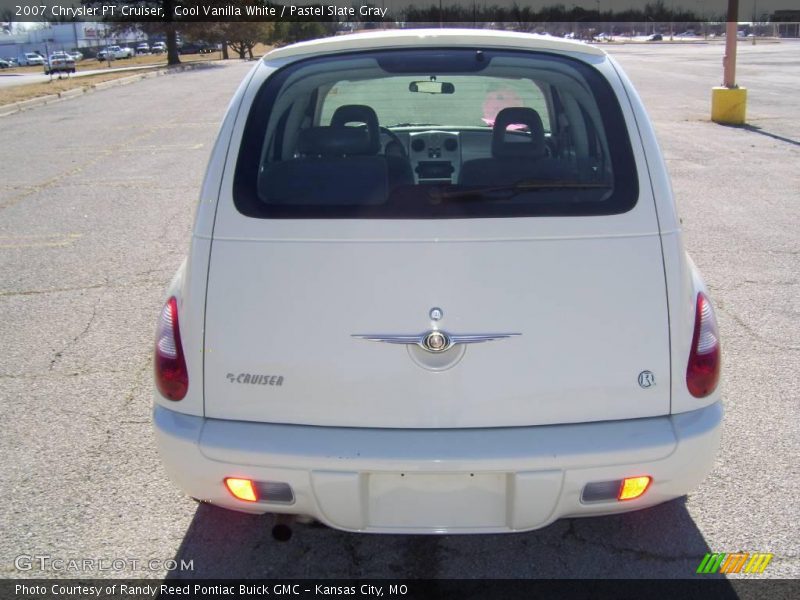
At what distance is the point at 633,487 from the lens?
8.27ft

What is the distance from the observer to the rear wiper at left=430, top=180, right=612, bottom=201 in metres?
2.61

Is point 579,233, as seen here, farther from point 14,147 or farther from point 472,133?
point 14,147

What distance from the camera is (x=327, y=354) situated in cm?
248

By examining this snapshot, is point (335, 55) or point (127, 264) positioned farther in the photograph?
point (127, 264)

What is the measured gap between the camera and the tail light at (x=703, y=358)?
2.56 metres

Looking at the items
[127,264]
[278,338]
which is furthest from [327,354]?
[127,264]

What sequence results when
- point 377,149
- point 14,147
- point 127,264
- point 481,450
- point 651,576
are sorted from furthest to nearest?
1. point 14,147
2. point 127,264
3. point 377,149
4. point 651,576
5. point 481,450

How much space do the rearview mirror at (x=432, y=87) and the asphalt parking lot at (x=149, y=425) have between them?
85.0 inches

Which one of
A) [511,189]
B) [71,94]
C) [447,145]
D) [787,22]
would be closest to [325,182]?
[511,189]

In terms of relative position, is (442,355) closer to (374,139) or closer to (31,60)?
(374,139)

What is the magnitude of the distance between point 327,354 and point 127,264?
4765 millimetres

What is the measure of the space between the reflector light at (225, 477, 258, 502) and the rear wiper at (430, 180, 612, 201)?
3.57 ft

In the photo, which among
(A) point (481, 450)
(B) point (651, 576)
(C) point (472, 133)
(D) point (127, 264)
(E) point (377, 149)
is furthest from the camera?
(D) point (127, 264)

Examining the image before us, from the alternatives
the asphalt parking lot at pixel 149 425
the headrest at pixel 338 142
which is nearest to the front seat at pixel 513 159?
the headrest at pixel 338 142
